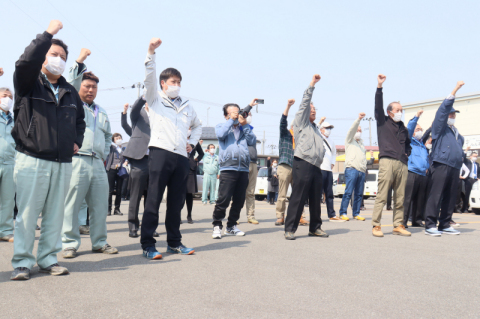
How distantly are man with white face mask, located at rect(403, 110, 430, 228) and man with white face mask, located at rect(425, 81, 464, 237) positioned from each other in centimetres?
84

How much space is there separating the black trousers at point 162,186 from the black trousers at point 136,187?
177 centimetres

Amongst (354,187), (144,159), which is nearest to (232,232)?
(144,159)

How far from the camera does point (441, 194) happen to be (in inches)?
310

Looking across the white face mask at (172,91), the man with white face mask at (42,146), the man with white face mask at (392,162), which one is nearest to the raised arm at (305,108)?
the man with white face mask at (392,162)

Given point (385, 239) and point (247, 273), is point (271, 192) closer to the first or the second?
point (385, 239)

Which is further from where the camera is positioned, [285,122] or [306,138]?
[285,122]

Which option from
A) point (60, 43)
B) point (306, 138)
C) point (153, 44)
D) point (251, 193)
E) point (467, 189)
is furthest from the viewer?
point (467, 189)

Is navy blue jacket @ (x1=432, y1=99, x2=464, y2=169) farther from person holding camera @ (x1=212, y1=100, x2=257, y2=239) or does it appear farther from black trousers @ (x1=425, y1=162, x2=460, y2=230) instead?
person holding camera @ (x1=212, y1=100, x2=257, y2=239)

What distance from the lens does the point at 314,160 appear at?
6828 mm

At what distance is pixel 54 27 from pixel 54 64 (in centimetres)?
45

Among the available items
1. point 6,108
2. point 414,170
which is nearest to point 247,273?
point 6,108

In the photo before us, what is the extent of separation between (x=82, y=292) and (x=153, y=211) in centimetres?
171

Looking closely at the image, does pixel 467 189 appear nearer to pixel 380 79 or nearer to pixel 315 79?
pixel 380 79

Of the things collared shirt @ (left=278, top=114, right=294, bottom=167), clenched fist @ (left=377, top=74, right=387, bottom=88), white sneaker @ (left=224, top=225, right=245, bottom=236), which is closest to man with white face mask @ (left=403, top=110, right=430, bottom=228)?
clenched fist @ (left=377, top=74, right=387, bottom=88)
